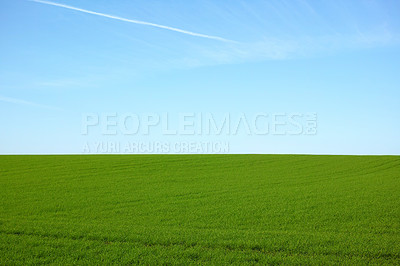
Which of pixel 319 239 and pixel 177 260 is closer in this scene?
pixel 177 260

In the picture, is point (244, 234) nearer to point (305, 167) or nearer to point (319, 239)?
point (319, 239)

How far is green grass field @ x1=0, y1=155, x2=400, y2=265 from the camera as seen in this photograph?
8.72 meters

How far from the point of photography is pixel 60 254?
8.73 m

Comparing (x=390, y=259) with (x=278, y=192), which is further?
(x=278, y=192)

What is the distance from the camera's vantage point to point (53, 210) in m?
14.4

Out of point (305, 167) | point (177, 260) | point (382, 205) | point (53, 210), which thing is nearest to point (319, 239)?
point (177, 260)

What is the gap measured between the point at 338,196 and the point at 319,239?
8215 millimetres

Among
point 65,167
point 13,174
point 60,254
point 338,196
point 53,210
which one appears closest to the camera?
point 60,254

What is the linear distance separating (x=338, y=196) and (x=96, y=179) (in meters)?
15.1

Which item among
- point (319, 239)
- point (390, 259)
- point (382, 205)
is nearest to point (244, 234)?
point (319, 239)

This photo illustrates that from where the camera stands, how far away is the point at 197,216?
12953 mm

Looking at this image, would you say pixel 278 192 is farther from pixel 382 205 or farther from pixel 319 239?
pixel 319 239

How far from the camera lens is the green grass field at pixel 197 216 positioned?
8.72 meters

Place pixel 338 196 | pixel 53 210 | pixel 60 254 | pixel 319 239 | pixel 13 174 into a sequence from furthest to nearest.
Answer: pixel 13 174 < pixel 338 196 < pixel 53 210 < pixel 319 239 < pixel 60 254
